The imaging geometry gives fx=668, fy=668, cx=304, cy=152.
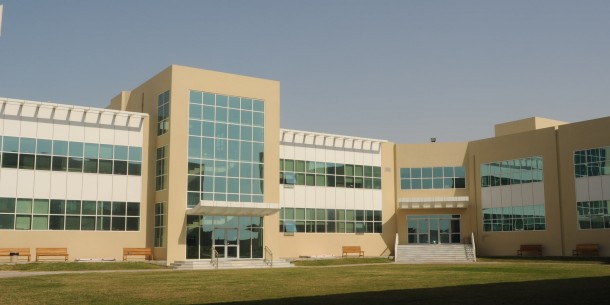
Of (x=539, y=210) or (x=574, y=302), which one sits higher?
(x=539, y=210)

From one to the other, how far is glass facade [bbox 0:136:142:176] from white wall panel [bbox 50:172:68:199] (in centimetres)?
32

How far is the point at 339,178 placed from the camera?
169 feet

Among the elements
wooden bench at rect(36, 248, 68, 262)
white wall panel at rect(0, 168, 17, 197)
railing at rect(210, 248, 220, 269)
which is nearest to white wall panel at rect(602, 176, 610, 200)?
railing at rect(210, 248, 220, 269)

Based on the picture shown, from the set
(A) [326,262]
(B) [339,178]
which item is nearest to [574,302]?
(A) [326,262]

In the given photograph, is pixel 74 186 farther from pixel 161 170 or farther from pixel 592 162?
pixel 592 162

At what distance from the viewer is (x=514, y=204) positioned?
160ft

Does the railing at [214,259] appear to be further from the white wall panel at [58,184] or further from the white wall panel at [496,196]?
the white wall panel at [496,196]

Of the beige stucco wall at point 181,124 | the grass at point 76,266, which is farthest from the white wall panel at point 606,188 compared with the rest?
the grass at point 76,266

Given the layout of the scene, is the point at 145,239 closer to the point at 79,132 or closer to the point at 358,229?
the point at 79,132

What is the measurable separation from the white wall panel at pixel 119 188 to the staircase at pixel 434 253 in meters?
19.3

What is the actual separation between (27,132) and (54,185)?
11.4ft

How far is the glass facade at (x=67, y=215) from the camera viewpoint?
38.3 m

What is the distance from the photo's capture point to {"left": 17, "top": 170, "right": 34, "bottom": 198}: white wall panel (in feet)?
127

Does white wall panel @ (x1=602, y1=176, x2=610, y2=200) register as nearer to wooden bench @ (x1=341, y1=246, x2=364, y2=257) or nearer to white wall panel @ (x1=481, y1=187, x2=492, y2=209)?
white wall panel @ (x1=481, y1=187, x2=492, y2=209)
